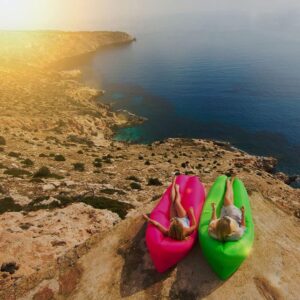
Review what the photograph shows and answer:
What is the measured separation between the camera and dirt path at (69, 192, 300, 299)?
39.7ft

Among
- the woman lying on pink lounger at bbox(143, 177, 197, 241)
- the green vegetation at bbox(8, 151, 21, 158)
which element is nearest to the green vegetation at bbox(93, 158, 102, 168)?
the green vegetation at bbox(8, 151, 21, 158)

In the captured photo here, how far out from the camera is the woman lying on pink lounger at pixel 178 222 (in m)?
12.9

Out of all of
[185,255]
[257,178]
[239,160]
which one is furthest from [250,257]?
[239,160]

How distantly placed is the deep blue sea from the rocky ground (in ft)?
46.0

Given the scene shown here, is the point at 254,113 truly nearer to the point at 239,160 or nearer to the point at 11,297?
the point at 239,160

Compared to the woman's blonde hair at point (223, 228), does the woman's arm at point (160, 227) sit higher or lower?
lower

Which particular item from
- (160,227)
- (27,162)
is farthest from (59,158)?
(160,227)

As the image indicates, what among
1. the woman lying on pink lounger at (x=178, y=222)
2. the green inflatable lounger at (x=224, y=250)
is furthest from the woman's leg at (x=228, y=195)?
the woman lying on pink lounger at (x=178, y=222)

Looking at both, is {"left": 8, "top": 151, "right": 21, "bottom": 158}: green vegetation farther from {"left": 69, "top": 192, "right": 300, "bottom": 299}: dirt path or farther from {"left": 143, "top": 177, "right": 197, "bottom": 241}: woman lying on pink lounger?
{"left": 143, "top": 177, "right": 197, "bottom": 241}: woman lying on pink lounger

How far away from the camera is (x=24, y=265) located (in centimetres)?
1484

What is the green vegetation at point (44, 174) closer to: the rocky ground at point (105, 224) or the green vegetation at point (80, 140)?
the rocky ground at point (105, 224)

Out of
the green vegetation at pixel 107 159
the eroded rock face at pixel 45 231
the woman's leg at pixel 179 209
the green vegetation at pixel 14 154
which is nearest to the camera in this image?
the woman's leg at pixel 179 209

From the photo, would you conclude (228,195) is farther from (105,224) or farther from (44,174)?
(44,174)

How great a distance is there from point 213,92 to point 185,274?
8572 cm
